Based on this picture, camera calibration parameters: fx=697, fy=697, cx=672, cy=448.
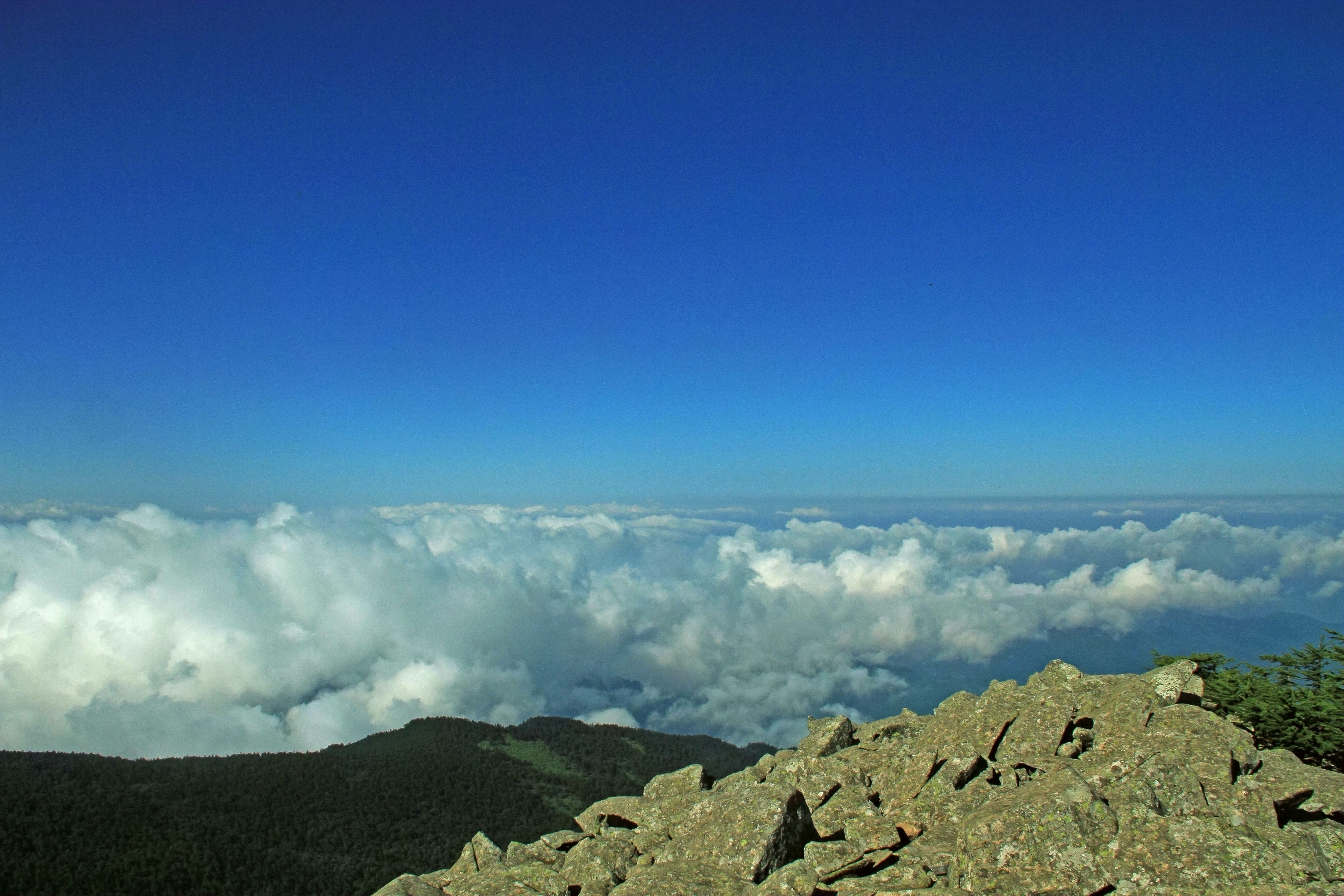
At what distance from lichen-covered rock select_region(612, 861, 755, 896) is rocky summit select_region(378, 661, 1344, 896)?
2.6 inches

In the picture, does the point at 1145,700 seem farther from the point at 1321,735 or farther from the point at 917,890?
Result: the point at 917,890

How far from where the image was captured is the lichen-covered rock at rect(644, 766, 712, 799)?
109 ft

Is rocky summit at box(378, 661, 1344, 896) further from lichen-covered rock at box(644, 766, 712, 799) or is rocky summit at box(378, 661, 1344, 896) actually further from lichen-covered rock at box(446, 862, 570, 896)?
lichen-covered rock at box(644, 766, 712, 799)

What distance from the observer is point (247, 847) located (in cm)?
16800

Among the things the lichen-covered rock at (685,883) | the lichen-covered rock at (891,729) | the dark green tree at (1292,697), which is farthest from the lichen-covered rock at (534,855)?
the dark green tree at (1292,697)

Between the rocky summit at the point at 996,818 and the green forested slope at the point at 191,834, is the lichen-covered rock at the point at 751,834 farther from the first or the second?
the green forested slope at the point at 191,834

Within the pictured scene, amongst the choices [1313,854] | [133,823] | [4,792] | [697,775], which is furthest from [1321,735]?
[4,792]

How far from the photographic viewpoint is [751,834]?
22.2 metres

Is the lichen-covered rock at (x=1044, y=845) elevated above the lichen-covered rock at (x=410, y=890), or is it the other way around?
the lichen-covered rock at (x=1044, y=845)

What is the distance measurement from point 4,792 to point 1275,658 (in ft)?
833

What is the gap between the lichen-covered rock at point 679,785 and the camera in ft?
109

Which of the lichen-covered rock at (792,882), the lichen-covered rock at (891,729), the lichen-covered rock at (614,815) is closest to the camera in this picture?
the lichen-covered rock at (792,882)

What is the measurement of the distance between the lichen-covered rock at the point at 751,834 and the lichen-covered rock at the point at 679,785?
8.71 m

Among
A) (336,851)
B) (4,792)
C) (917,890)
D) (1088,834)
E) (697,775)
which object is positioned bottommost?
(336,851)
